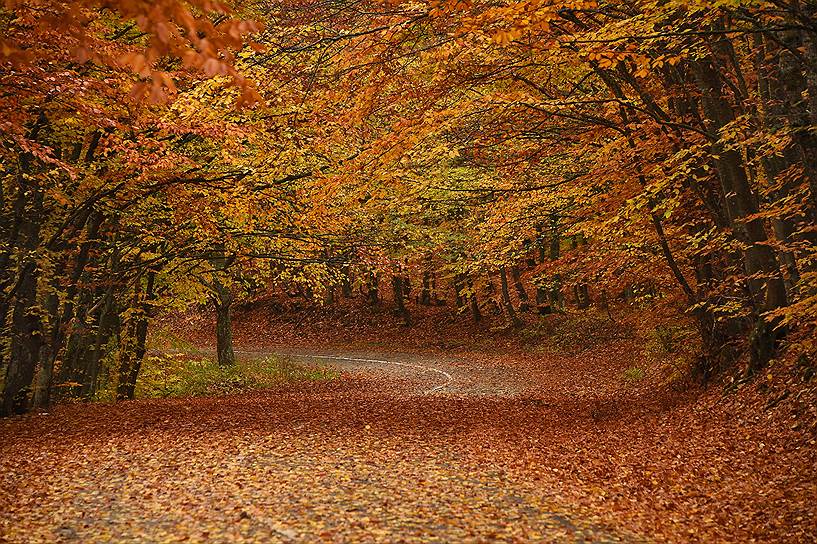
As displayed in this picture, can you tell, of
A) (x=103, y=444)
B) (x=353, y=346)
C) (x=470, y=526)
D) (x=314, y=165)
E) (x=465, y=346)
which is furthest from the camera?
(x=353, y=346)

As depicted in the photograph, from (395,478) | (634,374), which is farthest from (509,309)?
(395,478)

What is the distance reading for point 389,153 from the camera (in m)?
10.4

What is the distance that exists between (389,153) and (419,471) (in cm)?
480

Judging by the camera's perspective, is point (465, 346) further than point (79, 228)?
Yes

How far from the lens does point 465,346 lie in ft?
100

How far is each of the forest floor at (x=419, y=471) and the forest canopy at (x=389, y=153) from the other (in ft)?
5.76

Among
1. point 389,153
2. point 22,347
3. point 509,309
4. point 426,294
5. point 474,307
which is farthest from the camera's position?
point 426,294

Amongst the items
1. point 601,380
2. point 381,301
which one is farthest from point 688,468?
point 381,301

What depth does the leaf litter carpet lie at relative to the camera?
6164 millimetres

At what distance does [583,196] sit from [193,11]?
9.33 metres

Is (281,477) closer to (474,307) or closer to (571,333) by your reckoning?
(571,333)

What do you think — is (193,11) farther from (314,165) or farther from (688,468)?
(688,468)

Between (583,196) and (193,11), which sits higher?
(193,11)

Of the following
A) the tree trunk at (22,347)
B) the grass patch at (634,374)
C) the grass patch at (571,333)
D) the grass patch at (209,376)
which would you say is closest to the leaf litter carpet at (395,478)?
the tree trunk at (22,347)
